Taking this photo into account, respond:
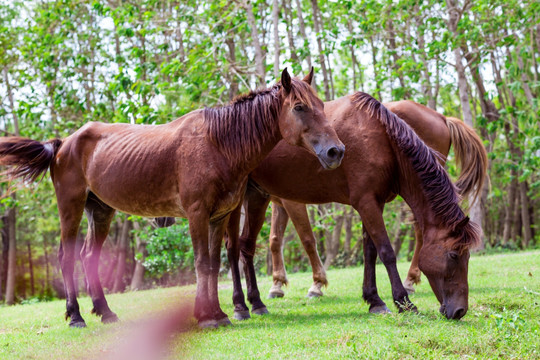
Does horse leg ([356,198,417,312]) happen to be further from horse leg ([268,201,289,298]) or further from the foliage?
the foliage

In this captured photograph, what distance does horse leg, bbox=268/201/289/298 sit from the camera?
871 cm

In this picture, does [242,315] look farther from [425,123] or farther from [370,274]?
[425,123]

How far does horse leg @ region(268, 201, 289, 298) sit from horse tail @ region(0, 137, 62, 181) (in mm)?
3468

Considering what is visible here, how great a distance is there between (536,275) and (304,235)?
3.61 m

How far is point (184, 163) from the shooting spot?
592 cm

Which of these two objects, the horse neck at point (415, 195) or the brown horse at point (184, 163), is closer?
the brown horse at point (184, 163)

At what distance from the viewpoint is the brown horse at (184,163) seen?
18.8ft

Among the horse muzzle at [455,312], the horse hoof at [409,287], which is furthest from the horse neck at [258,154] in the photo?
the horse hoof at [409,287]

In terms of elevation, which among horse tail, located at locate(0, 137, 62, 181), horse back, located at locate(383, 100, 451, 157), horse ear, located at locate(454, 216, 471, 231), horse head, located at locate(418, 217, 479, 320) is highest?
horse back, located at locate(383, 100, 451, 157)

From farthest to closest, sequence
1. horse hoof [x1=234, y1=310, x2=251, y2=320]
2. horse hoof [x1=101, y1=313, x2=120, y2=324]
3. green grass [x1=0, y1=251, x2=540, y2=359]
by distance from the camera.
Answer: horse hoof [x1=101, y1=313, x2=120, y2=324] < horse hoof [x1=234, y1=310, x2=251, y2=320] < green grass [x1=0, y1=251, x2=540, y2=359]

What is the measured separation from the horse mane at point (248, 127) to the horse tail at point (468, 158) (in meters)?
3.22

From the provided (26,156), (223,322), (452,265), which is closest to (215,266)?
(223,322)

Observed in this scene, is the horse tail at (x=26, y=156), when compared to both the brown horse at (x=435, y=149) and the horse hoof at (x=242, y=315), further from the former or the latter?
the brown horse at (x=435, y=149)

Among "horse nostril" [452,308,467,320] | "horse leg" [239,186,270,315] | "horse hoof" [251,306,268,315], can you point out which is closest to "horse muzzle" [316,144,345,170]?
"horse nostril" [452,308,467,320]
